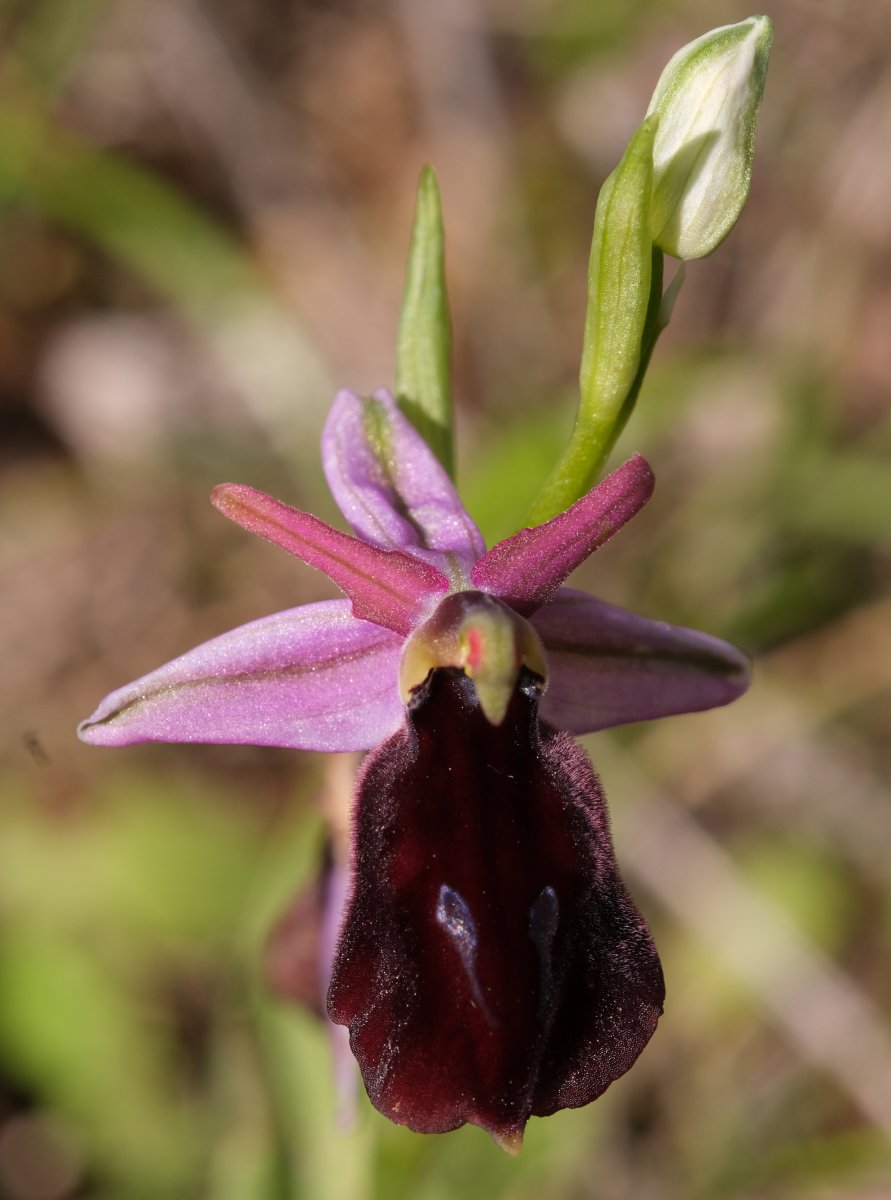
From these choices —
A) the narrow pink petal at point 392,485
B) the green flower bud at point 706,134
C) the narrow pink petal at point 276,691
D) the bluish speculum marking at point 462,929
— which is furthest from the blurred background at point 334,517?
the green flower bud at point 706,134

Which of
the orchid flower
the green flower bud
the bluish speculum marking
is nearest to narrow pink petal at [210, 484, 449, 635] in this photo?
the orchid flower

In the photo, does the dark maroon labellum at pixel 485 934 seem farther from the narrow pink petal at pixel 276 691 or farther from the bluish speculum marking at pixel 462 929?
the narrow pink petal at pixel 276 691

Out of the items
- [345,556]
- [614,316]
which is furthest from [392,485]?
[614,316]

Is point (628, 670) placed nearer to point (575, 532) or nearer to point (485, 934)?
point (575, 532)

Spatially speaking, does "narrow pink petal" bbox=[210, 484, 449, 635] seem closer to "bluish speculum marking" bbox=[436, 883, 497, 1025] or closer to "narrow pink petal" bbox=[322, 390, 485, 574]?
"narrow pink petal" bbox=[322, 390, 485, 574]

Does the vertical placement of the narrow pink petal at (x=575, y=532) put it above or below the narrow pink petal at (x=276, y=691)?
above

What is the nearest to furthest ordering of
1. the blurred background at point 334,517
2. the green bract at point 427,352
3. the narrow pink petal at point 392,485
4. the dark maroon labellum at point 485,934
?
the dark maroon labellum at point 485,934 < the narrow pink petal at point 392,485 < the green bract at point 427,352 < the blurred background at point 334,517

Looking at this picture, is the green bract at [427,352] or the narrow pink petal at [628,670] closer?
the narrow pink petal at [628,670]

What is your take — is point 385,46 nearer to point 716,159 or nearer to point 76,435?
point 76,435
